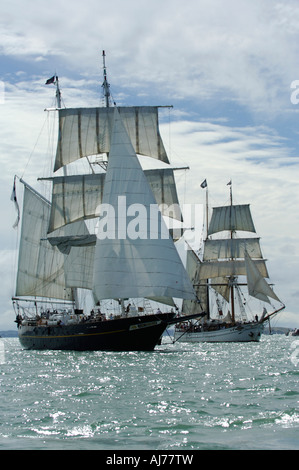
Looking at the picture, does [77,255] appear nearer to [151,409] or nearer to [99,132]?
[99,132]

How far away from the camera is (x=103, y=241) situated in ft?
168

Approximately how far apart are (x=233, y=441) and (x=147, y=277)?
110ft

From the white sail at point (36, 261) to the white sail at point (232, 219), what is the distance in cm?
4085

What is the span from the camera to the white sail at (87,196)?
7056cm

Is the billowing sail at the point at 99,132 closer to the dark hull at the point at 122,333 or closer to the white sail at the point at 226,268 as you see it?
the dark hull at the point at 122,333

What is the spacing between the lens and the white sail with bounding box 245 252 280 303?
92.3 meters

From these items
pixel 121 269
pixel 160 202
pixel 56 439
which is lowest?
pixel 56 439

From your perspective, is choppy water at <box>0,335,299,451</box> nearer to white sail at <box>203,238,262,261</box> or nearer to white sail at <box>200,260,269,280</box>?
white sail at <box>200,260,269,280</box>

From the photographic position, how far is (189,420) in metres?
19.0

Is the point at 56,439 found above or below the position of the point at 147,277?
below

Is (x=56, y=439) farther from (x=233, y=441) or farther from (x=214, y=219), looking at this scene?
(x=214, y=219)

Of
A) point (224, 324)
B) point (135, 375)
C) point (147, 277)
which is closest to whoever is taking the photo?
point (135, 375)

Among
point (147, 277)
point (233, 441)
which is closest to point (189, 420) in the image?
point (233, 441)

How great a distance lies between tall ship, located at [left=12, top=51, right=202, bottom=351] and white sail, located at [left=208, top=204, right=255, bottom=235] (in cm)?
3929
